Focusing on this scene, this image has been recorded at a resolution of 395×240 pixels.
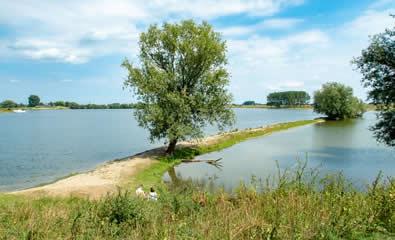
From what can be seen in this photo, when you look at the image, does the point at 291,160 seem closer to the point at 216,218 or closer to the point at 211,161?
the point at 211,161

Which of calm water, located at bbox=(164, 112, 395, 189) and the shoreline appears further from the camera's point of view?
calm water, located at bbox=(164, 112, 395, 189)

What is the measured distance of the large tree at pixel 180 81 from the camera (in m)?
32.2

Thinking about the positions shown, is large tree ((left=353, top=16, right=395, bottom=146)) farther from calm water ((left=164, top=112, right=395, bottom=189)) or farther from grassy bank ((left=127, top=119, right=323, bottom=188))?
grassy bank ((left=127, top=119, right=323, bottom=188))

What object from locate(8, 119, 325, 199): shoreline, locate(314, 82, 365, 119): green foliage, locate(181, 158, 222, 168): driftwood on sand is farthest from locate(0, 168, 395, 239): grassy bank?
locate(314, 82, 365, 119): green foliage

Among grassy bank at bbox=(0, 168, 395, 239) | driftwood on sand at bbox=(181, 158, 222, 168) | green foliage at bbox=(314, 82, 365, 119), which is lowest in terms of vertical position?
driftwood on sand at bbox=(181, 158, 222, 168)

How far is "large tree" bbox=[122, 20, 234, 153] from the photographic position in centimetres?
3225

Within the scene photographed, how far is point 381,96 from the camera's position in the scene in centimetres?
2705

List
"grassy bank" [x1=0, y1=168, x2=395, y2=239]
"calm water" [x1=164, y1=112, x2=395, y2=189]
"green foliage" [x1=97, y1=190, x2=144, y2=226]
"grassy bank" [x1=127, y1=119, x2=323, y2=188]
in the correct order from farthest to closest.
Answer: "calm water" [x1=164, y1=112, x2=395, y2=189] < "grassy bank" [x1=127, y1=119, x2=323, y2=188] < "green foliage" [x1=97, y1=190, x2=144, y2=226] < "grassy bank" [x1=0, y1=168, x2=395, y2=239]

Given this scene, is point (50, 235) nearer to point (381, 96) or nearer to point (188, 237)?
point (188, 237)

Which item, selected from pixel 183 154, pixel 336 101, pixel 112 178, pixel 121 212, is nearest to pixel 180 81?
pixel 183 154

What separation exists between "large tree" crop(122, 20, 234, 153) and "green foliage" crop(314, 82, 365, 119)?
68926mm

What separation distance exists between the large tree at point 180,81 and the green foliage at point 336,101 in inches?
2714

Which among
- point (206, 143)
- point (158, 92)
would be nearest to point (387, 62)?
point (158, 92)

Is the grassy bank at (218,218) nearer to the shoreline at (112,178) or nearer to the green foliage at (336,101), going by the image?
the shoreline at (112,178)
